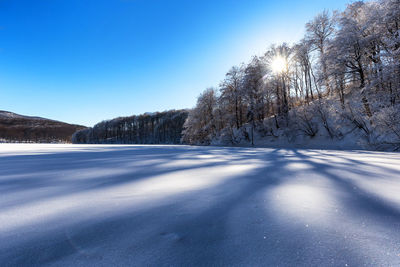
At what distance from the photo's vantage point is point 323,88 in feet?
45.2

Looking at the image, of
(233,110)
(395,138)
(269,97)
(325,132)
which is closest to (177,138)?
(233,110)

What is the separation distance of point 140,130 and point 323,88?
51380 mm

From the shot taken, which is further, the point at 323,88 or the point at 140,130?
the point at 140,130

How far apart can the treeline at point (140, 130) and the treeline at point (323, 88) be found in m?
24.0

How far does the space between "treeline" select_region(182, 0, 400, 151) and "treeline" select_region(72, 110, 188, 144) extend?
2399 centimetres

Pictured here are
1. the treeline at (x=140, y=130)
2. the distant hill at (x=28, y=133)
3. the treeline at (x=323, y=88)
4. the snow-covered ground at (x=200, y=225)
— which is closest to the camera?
the snow-covered ground at (x=200, y=225)

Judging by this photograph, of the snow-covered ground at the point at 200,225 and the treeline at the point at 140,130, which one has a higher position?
the treeline at the point at 140,130

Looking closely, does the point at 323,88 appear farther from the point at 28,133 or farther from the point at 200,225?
the point at 28,133

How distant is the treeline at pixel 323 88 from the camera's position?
303 inches

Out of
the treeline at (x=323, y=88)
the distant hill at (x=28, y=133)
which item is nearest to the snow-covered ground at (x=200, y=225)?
the treeline at (x=323, y=88)

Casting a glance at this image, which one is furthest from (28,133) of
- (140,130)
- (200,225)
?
(200,225)

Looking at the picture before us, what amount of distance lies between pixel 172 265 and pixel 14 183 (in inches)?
74.9

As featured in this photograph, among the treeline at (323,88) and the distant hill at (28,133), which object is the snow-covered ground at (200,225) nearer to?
the treeline at (323,88)

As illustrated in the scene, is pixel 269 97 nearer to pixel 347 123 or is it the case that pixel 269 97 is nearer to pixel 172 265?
pixel 347 123
